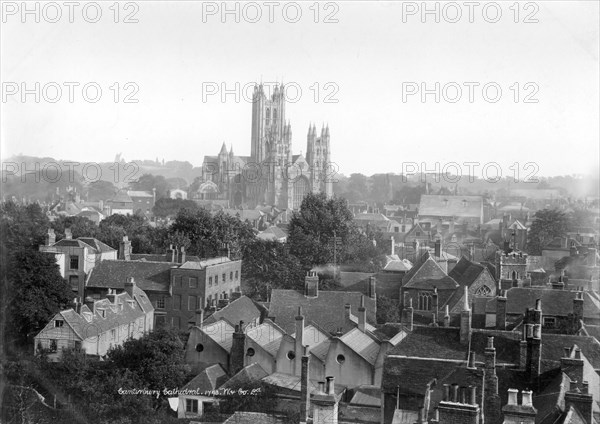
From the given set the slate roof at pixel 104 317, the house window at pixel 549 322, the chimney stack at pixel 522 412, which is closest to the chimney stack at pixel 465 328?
the house window at pixel 549 322

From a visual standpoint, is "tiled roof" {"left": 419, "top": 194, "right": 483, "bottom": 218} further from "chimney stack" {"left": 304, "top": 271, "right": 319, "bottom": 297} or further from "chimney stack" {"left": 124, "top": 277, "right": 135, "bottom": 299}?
"chimney stack" {"left": 124, "top": 277, "right": 135, "bottom": 299}

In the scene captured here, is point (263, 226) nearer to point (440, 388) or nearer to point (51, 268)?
point (51, 268)

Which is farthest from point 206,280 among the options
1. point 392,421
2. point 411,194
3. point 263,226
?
point 411,194

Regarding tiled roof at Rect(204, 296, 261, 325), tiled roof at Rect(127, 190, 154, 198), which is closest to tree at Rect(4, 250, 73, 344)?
tiled roof at Rect(204, 296, 261, 325)

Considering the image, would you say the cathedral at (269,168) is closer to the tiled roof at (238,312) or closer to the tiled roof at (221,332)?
the tiled roof at (238,312)

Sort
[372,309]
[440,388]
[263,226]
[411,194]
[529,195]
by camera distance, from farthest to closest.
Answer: [411,194]
[529,195]
[263,226]
[372,309]
[440,388]

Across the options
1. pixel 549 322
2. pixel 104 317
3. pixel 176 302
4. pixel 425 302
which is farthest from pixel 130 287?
pixel 549 322
